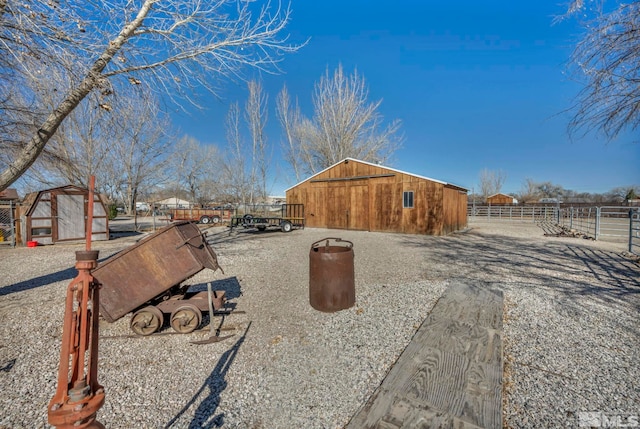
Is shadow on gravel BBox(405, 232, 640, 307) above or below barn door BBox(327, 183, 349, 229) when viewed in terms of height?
below

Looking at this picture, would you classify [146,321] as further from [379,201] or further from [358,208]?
[358,208]

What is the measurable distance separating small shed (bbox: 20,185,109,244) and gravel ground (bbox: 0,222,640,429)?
6356 millimetres

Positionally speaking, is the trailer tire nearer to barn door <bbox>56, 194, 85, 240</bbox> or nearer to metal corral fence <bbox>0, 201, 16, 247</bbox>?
barn door <bbox>56, 194, 85, 240</bbox>

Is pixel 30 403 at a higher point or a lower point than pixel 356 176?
lower

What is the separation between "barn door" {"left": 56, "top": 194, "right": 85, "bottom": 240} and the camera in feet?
37.0

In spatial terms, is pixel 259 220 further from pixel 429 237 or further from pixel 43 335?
pixel 43 335

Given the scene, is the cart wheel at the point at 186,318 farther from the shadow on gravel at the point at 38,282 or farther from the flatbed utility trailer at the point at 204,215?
the flatbed utility trailer at the point at 204,215

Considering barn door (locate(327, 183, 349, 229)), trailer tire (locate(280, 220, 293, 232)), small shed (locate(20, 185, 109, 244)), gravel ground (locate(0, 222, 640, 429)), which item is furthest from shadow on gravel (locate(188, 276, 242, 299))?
barn door (locate(327, 183, 349, 229))

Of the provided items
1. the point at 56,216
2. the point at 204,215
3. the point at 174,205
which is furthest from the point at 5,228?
the point at 204,215

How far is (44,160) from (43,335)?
542 cm

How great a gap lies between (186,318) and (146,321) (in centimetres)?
48

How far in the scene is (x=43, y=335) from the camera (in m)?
3.62

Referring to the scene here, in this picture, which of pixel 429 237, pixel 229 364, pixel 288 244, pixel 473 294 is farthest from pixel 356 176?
pixel 229 364

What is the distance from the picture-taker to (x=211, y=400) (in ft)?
7.91
